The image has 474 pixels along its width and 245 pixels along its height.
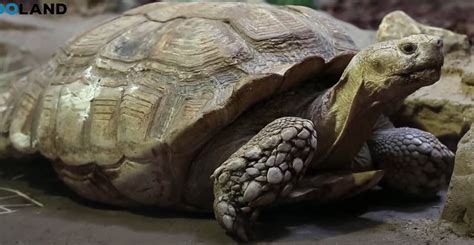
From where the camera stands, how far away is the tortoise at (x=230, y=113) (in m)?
2.33

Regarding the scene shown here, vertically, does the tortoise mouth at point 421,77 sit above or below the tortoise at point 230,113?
above

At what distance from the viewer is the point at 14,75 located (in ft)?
14.0

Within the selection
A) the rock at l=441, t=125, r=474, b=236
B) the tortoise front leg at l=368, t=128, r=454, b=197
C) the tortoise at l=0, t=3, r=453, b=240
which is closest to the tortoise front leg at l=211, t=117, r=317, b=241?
the tortoise at l=0, t=3, r=453, b=240

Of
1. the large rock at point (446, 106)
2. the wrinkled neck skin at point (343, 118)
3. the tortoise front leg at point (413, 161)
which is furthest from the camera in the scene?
the large rock at point (446, 106)

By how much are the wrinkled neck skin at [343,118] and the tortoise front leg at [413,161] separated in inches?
10.7

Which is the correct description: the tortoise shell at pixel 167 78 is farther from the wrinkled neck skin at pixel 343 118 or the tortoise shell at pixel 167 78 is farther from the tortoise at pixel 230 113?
the wrinkled neck skin at pixel 343 118

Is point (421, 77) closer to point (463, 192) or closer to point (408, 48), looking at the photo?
point (408, 48)

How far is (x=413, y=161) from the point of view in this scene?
2.82 meters

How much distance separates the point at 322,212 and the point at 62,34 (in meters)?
2.72

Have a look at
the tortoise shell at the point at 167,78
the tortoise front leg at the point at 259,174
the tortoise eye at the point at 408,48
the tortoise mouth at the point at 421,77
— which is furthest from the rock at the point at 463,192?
the tortoise shell at the point at 167,78

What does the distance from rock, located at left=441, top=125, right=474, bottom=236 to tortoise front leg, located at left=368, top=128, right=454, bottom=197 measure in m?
0.46

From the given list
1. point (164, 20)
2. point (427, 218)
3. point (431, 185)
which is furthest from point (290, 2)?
point (427, 218)

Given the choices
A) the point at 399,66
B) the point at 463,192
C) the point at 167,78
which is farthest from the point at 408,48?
the point at 167,78

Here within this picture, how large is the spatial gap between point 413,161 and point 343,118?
492 mm
